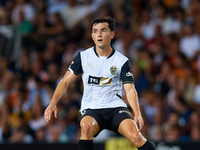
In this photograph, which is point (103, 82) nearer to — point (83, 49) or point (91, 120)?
point (91, 120)

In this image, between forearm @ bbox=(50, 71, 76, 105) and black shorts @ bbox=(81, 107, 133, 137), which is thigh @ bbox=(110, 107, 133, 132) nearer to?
black shorts @ bbox=(81, 107, 133, 137)

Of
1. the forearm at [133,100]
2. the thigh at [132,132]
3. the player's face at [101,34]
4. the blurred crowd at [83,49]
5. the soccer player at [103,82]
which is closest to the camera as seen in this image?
the thigh at [132,132]

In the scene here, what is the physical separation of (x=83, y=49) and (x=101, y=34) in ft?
16.1

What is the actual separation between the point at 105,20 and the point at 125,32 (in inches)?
192

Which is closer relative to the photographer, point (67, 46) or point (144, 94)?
point (144, 94)

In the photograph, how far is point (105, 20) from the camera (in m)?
5.66

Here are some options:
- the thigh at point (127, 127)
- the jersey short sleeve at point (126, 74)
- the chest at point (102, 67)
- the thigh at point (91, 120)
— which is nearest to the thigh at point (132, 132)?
the thigh at point (127, 127)

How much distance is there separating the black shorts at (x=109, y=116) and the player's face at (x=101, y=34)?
94 centimetres

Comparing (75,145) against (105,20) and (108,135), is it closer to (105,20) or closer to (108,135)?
(108,135)

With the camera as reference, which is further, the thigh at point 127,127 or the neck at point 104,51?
the neck at point 104,51

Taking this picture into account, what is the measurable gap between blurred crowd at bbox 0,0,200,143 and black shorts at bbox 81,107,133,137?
314 cm

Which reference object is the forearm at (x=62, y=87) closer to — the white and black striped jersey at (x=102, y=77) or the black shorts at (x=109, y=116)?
the white and black striped jersey at (x=102, y=77)

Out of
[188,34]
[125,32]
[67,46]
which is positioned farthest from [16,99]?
[188,34]

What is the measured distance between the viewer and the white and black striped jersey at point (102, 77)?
5.57m
